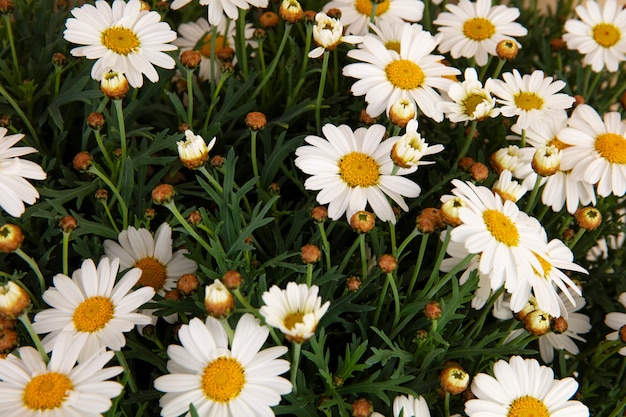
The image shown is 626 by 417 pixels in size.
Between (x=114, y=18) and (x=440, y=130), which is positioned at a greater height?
(x=114, y=18)

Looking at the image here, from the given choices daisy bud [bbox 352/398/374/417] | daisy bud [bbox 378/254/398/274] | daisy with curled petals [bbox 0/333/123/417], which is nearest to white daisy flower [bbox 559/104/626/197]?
daisy bud [bbox 378/254/398/274]

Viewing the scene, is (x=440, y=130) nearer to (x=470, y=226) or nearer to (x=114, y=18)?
(x=470, y=226)

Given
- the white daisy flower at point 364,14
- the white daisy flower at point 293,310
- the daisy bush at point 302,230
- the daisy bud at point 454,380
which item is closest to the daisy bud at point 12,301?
the daisy bush at point 302,230

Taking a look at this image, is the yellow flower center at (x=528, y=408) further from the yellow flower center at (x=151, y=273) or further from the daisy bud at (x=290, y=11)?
the daisy bud at (x=290, y=11)

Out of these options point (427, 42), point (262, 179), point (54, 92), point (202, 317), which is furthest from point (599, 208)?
point (54, 92)

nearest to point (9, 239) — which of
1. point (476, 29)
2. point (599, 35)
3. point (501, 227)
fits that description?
point (501, 227)

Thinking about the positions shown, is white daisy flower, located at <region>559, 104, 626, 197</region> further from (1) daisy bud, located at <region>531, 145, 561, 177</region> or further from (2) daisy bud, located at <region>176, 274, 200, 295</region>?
(2) daisy bud, located at <region>176, 274, 200, 295</region>
